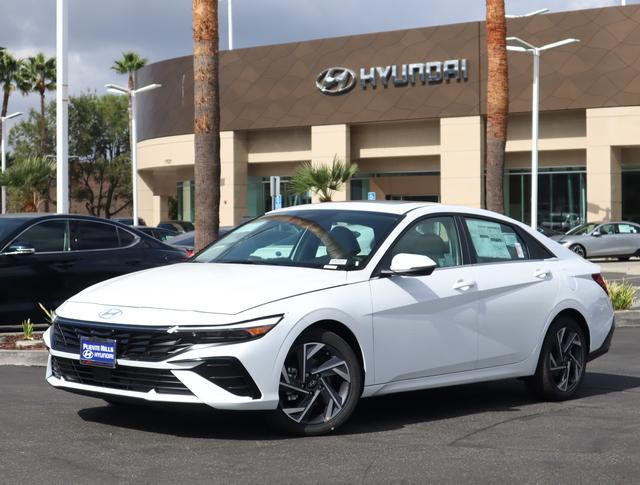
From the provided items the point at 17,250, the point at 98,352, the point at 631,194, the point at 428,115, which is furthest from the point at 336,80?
the point at 98,352

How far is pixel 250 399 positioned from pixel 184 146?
54877 mm

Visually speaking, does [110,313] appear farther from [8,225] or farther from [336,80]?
[336,80]

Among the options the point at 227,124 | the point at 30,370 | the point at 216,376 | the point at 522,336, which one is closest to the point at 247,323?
the point at 216,376

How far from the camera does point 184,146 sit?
200 feet

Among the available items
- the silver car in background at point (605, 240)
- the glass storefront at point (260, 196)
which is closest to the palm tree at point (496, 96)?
the silver car in background at point (605, 240)

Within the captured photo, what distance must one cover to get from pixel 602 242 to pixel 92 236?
2899cm

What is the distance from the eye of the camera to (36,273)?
13.0 meters

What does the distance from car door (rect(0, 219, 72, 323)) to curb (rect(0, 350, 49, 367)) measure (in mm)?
1332

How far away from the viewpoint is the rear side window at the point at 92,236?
13.5 meters

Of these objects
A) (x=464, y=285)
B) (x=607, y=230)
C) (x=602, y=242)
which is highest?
(x=607, y=230)

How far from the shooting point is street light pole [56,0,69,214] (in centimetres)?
1894

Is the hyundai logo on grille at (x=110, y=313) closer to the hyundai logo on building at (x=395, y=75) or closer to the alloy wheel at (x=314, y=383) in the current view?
the alloy wheel at (x=314, y=383)

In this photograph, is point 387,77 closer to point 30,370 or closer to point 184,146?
point 184,146

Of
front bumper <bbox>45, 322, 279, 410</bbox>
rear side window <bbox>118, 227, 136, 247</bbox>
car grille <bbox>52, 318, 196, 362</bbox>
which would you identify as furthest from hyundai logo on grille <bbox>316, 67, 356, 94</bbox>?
front bumper <bbox>45, 322, 279, 410</bbox>
